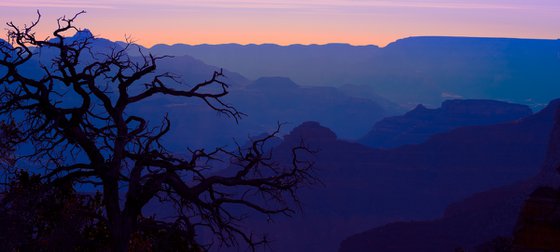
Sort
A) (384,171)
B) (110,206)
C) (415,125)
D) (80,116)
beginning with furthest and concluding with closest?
(415,125) < (384,171) < (80,116) < (110,206)

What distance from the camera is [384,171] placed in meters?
109

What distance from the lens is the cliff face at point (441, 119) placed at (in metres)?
164

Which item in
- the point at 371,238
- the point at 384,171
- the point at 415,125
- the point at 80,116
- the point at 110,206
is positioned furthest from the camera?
the point at 415,125

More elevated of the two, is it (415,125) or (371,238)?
(415,125)

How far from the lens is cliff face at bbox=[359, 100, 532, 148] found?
164 metres

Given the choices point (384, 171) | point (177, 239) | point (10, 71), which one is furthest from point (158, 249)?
point (384, 171)

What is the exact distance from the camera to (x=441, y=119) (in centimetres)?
16850

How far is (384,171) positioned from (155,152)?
101038 mm

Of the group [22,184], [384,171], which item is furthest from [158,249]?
[384,171]

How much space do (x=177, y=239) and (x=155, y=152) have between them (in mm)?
1249

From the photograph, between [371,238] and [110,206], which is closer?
[110,206]

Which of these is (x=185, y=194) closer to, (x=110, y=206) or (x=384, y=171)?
(x=110, y=206)

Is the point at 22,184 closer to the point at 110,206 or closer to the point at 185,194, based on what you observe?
the point at 110,206

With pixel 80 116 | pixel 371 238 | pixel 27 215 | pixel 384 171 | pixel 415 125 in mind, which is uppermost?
pixel 415 125
